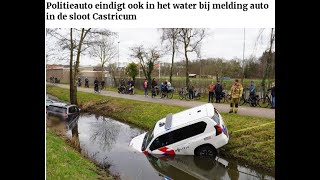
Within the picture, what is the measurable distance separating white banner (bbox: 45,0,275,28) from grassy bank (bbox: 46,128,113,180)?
1793 mm

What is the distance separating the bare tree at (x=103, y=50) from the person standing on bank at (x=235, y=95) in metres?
2.05

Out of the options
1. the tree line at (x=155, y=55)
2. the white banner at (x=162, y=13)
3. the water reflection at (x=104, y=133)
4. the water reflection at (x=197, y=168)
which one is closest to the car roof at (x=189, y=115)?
the water reflection at (x=197, y=168)

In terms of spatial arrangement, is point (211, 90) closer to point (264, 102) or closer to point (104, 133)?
point (264, 102)

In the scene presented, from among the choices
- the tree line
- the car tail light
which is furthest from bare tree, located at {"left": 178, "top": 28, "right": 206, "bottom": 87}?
the car tail light

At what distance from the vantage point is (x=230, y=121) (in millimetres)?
7168

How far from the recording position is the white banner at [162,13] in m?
4.09

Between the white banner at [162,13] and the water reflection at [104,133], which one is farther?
the water reflection at [104,133]

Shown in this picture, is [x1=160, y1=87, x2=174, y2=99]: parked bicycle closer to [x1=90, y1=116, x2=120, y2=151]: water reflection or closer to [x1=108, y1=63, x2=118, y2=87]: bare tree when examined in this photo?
[x1=108, y1=63, x2=118, y2=87]: bare tree

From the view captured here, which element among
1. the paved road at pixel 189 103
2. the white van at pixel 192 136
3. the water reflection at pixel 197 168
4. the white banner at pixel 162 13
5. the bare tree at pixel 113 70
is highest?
the white banner at pixel 162 13

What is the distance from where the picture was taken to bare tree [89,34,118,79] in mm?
5475

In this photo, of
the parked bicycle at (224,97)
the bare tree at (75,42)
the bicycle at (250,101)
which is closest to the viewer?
the bare tree at (75,42)

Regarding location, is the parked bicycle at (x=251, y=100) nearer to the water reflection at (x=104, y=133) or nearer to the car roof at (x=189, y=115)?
the car roof at (x=189, y=115)
